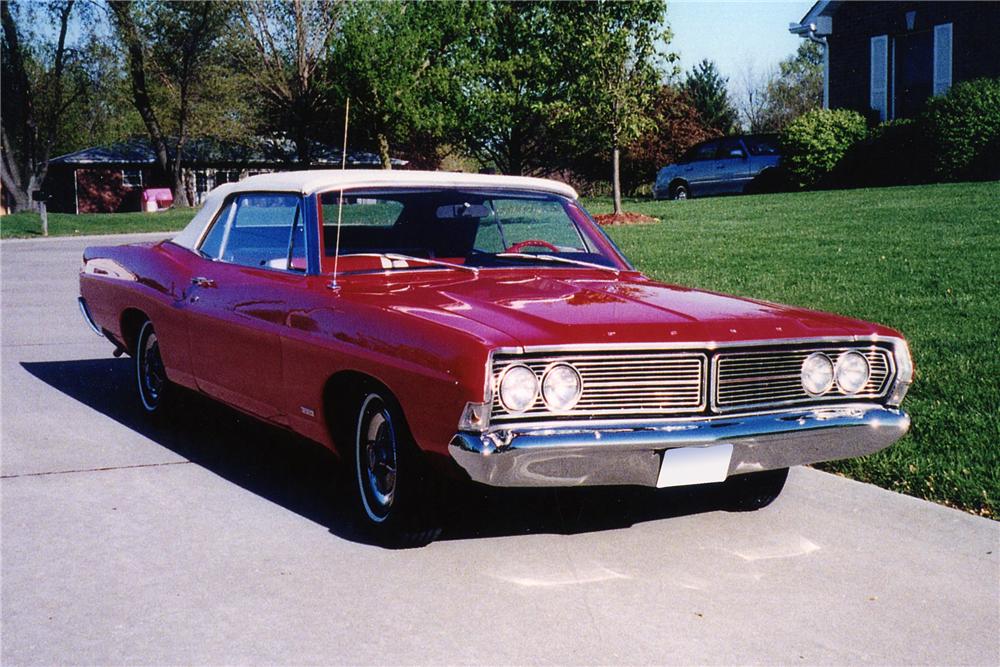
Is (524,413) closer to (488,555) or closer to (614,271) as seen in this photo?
(488,555)

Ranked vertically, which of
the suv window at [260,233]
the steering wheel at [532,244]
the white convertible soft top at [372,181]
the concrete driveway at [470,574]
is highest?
the white convertible soft top at [372,181]

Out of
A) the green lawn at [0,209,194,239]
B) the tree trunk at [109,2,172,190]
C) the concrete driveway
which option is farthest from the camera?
the tree trunk at [109,2,172,190]

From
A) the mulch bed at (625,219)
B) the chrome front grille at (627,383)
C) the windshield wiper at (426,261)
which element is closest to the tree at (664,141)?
the mulch bed at (625,219)

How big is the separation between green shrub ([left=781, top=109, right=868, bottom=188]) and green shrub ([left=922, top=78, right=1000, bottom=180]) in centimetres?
215

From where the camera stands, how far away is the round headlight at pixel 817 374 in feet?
15.7

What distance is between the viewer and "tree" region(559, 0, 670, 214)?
21.5 meters

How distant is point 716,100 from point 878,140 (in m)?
30.5

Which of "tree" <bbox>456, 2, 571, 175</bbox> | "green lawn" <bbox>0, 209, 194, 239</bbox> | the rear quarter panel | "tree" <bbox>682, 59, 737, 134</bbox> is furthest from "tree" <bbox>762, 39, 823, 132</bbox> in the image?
the rear quarter panel

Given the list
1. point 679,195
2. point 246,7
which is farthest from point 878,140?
point 246,7

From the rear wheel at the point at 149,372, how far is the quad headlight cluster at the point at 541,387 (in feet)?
10.9

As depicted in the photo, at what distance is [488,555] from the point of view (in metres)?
4.70

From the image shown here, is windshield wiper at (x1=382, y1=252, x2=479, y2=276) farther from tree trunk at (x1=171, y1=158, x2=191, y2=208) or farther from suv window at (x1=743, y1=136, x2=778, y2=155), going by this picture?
tree trunk at (x1=171, y1=158, x2=191, y2=208)

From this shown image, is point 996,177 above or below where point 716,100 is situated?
below

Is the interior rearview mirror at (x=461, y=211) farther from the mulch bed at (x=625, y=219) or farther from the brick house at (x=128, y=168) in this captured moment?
the brick house at (x=128, y=168)
